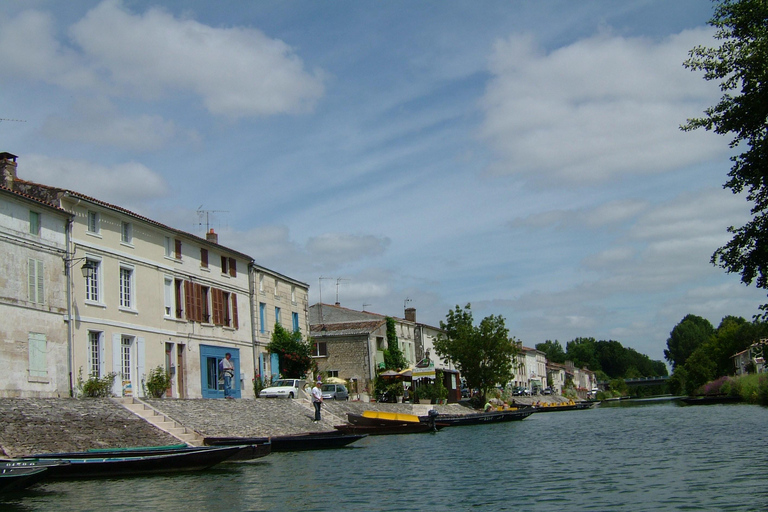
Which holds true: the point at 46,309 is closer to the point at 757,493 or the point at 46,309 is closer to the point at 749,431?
the point at 757,493

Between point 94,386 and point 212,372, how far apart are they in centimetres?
1138

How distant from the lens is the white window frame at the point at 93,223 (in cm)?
3250

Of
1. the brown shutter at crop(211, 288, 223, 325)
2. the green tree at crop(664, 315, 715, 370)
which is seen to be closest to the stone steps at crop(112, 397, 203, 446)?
the brown shutter at crop(211, 288, 223, 325)

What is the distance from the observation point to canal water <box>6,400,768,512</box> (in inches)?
650

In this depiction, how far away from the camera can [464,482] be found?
20250 mm

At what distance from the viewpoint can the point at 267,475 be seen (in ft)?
73.2

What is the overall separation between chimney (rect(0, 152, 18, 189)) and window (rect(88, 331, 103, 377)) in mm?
6696

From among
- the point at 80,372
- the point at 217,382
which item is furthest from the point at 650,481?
the point at 217,382

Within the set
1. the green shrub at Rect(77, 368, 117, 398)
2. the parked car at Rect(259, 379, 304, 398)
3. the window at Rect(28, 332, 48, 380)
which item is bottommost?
the parked car at Rect(259, 379, 304, 398)

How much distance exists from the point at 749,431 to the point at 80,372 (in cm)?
2705

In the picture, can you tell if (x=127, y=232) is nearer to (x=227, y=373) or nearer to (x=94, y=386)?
(x=94, y=386)

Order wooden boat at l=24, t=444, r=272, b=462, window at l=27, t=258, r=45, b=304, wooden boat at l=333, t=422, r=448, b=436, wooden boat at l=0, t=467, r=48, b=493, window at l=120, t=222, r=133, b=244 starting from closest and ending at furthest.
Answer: wooden boat at l=0, t=467, r=48, b=493 → wooden boat at l=24, t=444, r=272, b=462 → window at l=27, t=258, r=45, b=304 → window at l=120, t=222, r=133, b=244 → wooden boat at l=333, t=422, r=448, b=436

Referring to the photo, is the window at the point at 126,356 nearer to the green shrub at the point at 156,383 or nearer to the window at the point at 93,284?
the green shrub at the point at 156,383

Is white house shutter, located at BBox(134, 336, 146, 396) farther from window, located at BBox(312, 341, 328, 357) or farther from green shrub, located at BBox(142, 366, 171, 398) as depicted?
window, located at BBox(312, 341, 328, 357)
